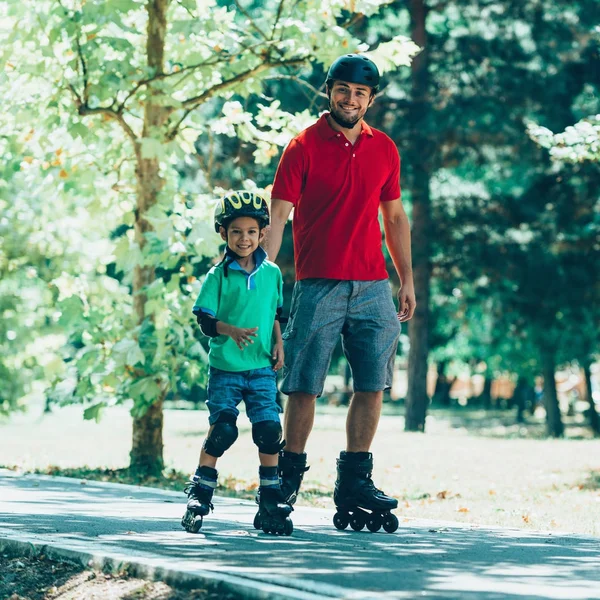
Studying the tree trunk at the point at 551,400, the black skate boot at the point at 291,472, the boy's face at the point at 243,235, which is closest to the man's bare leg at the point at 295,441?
the black skate boot at the point at 291,472

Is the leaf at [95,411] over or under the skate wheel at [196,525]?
over

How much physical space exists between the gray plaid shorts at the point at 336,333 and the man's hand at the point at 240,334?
46 centimetres

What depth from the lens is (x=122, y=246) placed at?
11.1 metres

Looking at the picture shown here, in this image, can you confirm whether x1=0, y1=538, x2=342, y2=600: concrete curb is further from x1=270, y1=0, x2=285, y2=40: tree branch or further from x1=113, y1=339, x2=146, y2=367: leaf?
x1=270, y1=0, x2=285, y2=40: tree branch

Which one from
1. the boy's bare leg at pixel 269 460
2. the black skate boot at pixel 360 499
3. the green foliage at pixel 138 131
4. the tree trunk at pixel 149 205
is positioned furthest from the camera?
the tree trunk at pixel 149 205

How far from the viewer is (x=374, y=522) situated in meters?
6.31

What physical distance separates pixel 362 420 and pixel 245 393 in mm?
720

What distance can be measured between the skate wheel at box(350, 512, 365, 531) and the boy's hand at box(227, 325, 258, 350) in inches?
45.8

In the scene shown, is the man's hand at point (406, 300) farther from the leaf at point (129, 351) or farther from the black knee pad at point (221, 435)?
the leaf at point (129, 351)

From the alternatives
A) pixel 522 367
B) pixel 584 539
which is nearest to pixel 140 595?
pixel 584 539

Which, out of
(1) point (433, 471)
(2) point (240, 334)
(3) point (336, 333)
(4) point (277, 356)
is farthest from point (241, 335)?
(1) point (433, 471)

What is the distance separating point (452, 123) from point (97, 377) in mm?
14532

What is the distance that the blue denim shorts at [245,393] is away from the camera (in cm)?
602

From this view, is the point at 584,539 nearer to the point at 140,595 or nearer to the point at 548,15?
the point at 140,595
